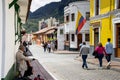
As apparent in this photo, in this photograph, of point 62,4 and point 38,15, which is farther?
point 38,15

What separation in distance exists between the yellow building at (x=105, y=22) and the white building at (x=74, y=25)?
44.9ft

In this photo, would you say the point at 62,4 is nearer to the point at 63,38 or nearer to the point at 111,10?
the point at 63,38

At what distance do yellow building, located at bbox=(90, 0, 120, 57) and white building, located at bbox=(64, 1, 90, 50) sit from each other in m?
13.7

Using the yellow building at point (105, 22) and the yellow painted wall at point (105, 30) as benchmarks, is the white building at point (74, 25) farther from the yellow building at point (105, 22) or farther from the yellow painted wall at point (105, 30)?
the yellow painted wall at point (105, 30)

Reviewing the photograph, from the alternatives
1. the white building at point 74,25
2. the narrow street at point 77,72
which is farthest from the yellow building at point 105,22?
the white building at point 74,25

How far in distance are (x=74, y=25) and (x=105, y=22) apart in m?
19.9

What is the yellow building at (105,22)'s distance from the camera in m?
26.0

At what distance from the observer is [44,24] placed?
120 m

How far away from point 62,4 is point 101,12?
10802 cm

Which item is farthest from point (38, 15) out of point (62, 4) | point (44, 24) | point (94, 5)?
point (94, 5)

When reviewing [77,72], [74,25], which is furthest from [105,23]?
[74,25]

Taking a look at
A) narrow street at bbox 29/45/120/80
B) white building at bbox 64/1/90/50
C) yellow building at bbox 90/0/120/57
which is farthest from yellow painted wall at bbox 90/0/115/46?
white building at bbox 64/1/90/50

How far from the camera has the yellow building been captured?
85.2 feet

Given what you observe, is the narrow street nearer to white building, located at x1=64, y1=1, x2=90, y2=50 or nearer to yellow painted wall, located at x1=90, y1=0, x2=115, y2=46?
yellow painted wall, located at x1=90, y1=0, x2=115, y2=46
